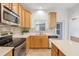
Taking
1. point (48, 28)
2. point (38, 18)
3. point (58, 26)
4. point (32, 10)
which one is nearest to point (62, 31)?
point (58, 26)

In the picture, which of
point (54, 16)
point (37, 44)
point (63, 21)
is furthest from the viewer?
point (63, 21)

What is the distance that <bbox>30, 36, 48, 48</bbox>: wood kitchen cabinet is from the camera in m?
5.86

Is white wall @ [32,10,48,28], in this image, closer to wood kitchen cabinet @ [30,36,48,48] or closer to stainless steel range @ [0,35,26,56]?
wood kitchen cabinet @ [30,36,48,48]

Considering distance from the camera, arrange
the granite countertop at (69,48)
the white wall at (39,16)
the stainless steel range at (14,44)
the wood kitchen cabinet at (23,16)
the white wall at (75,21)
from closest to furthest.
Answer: the granite countertop at (69,48) → the stainless steel range at (14,44) → the wood kitchen cabinet at (23,16) → the white wall at (75,21) → the white wall at (39,16)

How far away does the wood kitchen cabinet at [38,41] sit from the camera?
5.86 metres

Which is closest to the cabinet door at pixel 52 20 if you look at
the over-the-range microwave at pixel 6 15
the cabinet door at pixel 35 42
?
the cabinet door at pixel 35 42

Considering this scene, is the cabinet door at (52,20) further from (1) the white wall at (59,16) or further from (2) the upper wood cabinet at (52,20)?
(1) the white wall at (59,16)

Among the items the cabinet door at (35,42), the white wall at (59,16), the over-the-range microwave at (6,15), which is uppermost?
the white wall at (59,16)

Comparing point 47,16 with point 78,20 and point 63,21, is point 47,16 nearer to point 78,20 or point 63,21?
point 63,21

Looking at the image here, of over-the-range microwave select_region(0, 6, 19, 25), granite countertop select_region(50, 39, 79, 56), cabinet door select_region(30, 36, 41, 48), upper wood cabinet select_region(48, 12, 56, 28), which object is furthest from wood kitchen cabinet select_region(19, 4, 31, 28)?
granite countertop select_region(50, 39, 79, 56)

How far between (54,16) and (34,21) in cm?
105

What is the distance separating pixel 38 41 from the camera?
19.4ft

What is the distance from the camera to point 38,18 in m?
6.85

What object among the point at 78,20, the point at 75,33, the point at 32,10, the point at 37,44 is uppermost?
the point at 32,10
